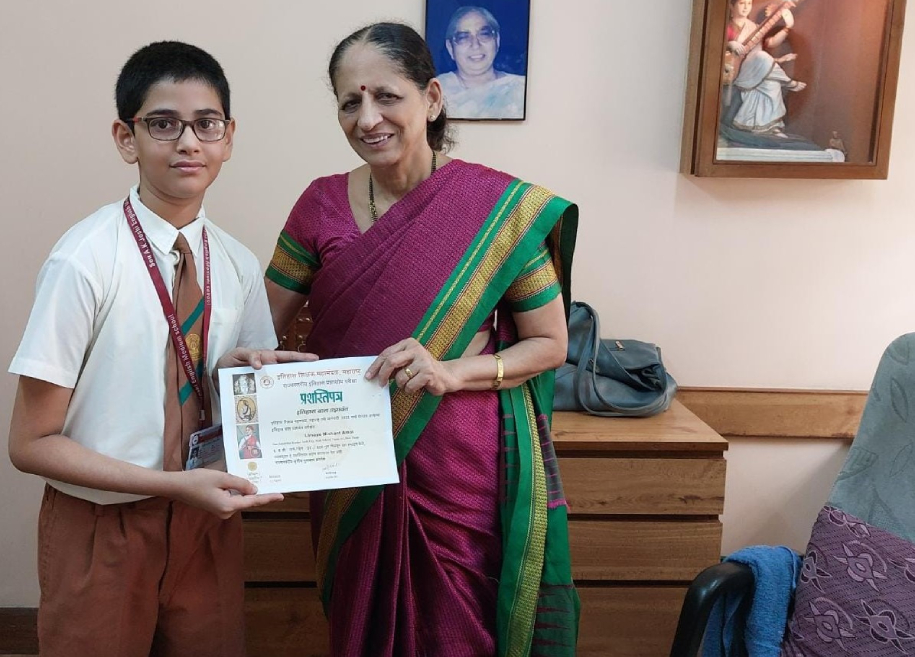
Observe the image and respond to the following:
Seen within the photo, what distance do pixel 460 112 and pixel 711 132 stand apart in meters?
0.69

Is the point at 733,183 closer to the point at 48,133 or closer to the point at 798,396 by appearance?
the point at 798,396

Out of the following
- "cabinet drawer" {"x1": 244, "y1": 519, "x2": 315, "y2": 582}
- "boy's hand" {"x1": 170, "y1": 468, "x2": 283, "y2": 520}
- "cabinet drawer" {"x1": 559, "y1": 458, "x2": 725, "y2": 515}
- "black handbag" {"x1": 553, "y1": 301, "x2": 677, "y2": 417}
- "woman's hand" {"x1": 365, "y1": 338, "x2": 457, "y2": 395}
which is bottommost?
"cabinet drawer" {"x1": 244, "y1": 519, "x2": 315, "y2": 582}

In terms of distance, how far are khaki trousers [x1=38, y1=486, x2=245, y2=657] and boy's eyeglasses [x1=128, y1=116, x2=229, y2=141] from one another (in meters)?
0.54

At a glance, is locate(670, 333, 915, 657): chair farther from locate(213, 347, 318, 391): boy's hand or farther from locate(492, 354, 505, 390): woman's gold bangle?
locate(213, 347, 318, 391): boy's hand

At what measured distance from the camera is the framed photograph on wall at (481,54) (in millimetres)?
2342

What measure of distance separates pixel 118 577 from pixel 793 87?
207cm

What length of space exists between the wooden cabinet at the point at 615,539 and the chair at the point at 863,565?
499 millimetres

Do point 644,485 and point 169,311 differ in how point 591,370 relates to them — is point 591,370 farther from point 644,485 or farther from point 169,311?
point 169,311

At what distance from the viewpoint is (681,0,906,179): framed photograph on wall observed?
7.59ft

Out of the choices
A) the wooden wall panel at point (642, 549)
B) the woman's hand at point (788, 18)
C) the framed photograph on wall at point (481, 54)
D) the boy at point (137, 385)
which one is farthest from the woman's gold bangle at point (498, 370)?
the woman's hand at point (788, 18)

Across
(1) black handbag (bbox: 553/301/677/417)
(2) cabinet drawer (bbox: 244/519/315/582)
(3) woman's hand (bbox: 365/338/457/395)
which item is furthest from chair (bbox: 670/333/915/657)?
(2) cabinet drawer (bbox: 244/519/315/582)

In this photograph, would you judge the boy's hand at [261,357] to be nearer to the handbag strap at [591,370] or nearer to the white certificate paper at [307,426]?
the white certificate paper at [307,426]

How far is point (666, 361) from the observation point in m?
2.58

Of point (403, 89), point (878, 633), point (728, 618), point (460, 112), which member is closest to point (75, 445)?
point (403, 89)
